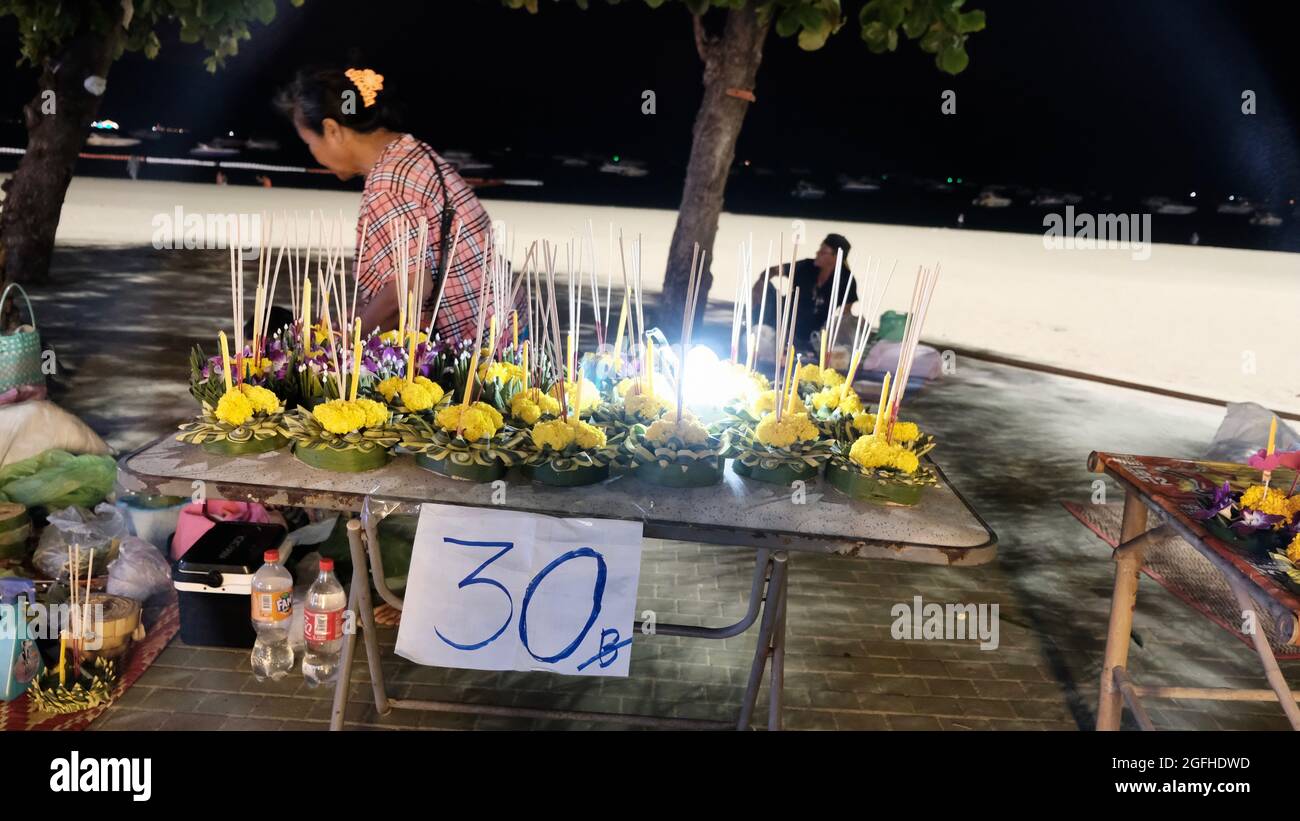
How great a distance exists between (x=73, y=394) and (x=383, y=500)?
4917 mm

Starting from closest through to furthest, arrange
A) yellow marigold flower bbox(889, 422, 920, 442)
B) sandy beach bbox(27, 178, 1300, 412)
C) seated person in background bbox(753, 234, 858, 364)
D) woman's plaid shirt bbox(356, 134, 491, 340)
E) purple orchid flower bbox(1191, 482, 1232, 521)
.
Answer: purple orchid flower bbox(1191, 482, 1232, 521), yellow marigold flower bbox(889, 422, 920, 442), woman's plaid shirt bbox(356, 134, 491, 340), seated person in background bbox(753, 234, 858, 364), sandy beach bbox(27, 178, 1300, 412)

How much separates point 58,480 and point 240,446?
2.00 m

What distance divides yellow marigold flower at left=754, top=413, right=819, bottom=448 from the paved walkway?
1061mm

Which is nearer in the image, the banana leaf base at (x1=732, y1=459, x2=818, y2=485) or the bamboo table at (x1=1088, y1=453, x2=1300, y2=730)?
the bamboo table at (x1=1088, y1=453, x2=1300, y2=730)

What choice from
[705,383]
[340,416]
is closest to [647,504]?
[705,383]

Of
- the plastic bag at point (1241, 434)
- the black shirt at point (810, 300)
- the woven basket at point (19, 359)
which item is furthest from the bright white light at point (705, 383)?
the black shirt at point (810, 300)

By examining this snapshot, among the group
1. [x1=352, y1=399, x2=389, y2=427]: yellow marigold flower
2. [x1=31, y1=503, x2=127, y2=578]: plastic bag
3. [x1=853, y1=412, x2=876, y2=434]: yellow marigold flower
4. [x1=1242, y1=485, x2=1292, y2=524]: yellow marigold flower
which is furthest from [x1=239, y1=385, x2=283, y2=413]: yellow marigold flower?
[x1=1242, y1=485, x2=1292, y2=524]: yellow marigold flower

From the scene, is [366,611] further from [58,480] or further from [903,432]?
[58,480]

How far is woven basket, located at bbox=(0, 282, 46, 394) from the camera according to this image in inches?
169

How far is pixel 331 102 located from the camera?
10.7 ft

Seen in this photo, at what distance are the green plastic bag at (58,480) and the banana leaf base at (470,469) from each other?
234 centimetres

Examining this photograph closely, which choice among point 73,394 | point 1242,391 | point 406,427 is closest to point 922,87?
point 1242,391

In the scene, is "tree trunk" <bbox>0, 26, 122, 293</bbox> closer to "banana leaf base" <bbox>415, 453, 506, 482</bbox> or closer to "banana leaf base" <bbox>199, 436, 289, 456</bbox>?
"banana leaf base" <bbox>199, 436, 289, 456</bbox>
